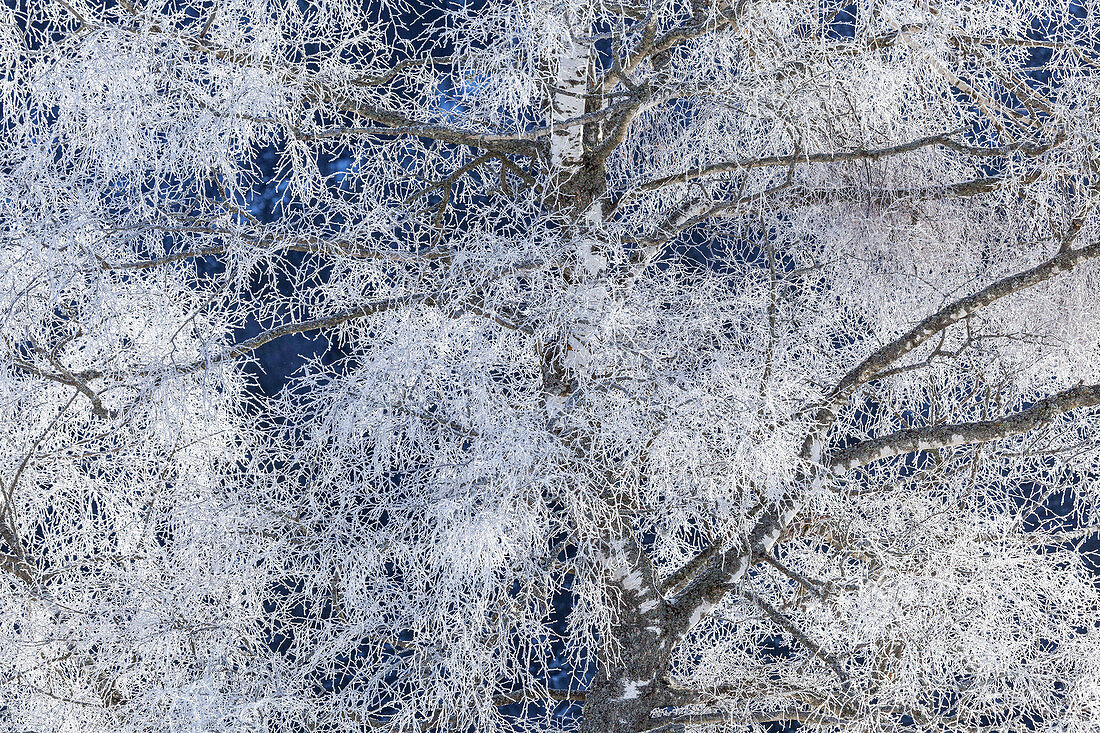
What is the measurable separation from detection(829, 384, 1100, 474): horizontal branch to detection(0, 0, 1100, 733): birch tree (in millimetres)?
12

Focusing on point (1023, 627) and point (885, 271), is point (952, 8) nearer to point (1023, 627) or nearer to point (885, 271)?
point (885, 271)

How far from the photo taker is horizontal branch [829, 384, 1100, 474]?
9.22 ft

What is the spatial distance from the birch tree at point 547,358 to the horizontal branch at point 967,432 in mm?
12

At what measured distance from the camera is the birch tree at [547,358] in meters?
2.62

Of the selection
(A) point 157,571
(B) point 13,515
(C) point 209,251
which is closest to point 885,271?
(C) point 209,251

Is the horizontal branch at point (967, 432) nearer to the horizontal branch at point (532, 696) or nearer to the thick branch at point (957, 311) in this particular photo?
the thick branch at point (957, 311)

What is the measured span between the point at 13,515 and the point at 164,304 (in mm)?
921

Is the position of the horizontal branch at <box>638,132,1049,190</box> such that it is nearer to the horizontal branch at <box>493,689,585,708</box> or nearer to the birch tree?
the birch tree

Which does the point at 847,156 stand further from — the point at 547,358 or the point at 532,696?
the point at 532,696

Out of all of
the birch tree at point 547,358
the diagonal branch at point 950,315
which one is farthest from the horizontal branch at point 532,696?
the diagonal branch at point 950,315

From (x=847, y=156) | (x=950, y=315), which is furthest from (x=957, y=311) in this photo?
(x=847, y=156)

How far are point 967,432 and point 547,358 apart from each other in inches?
44.5

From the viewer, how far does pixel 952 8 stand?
2898 millimetres

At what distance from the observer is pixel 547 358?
3.01 m
